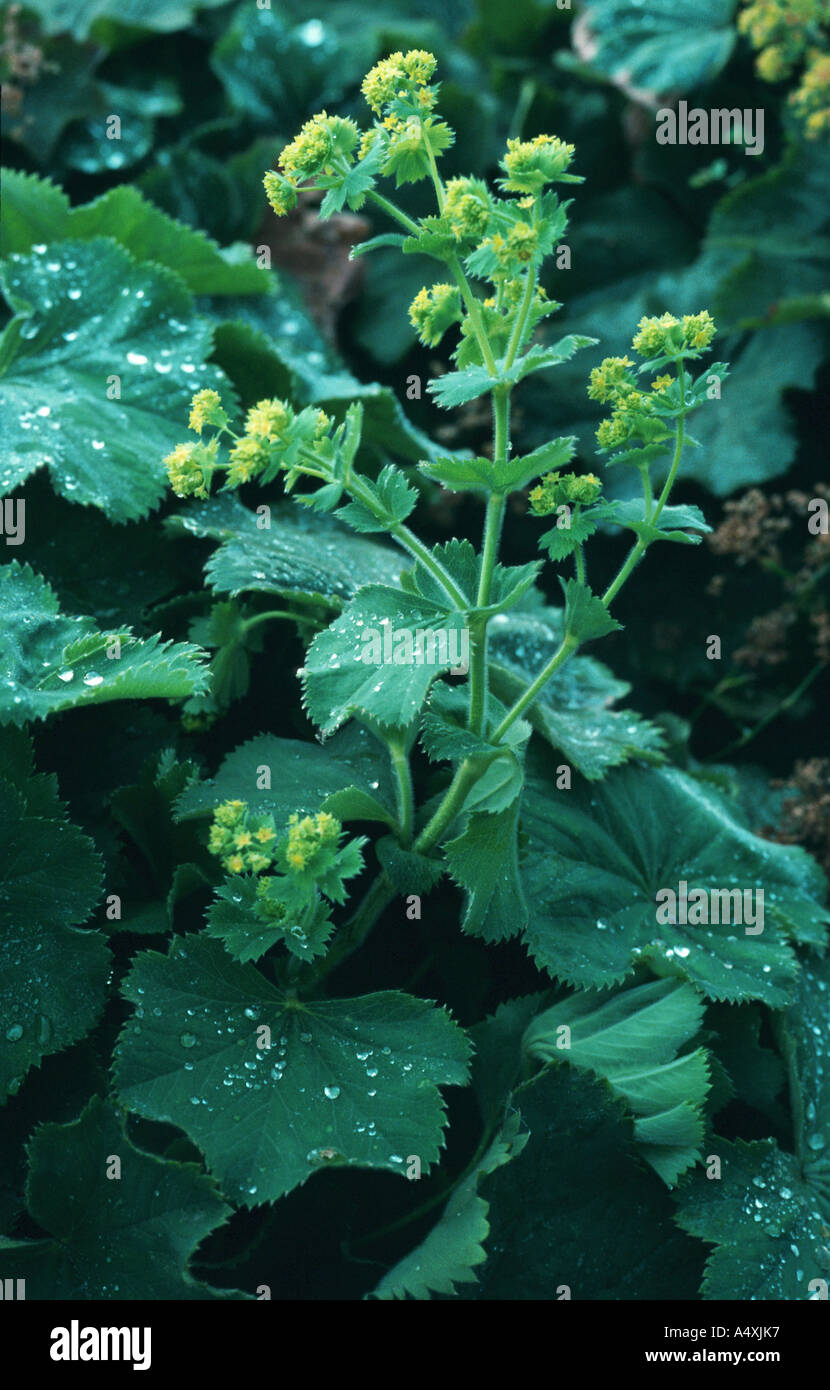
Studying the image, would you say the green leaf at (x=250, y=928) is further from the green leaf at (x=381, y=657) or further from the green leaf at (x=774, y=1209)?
the green leaf at (x=774, y=1209)

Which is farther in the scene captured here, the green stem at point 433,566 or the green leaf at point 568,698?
the green leaf at point 568,698

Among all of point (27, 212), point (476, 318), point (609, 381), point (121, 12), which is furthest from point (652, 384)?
point (121, 12)

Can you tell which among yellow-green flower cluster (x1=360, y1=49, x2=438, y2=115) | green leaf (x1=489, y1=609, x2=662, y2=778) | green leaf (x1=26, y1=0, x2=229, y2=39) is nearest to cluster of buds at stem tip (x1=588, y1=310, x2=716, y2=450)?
yellow-green flower cluster (x1=360, y1=49, x2=438, y2=115)

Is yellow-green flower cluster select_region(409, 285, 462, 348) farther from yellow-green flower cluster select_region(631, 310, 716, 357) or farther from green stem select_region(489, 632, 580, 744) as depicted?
green stem select_region(489, 632, 580, 744)

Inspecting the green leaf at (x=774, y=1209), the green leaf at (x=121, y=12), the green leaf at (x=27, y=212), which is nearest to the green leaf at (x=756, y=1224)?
the green leaf at (x=774, y=1209)
